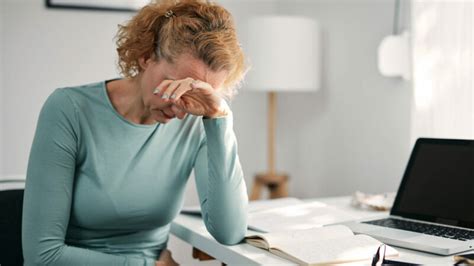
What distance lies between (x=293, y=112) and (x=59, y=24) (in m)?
1.17

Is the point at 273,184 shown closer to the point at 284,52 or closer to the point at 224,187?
the point at 284,52

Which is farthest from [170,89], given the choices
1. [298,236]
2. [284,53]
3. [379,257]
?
[284,53]

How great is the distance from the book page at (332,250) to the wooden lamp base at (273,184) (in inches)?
63.1

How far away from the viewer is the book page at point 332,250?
1.15 m

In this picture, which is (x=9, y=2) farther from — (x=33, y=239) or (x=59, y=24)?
(x=33, y=239)

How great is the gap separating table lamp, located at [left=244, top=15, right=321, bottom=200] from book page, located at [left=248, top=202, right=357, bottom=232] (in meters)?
0.99

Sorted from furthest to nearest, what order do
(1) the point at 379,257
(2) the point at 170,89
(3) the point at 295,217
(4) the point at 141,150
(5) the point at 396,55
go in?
(5) the point at 396,55 < (3) the point at 295,217 < (4) the point at 141,150 < (2) the point at 170,89 < (1) the point at 379,257

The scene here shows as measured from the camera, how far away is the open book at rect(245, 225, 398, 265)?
1.16 metres

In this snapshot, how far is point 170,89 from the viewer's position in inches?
48.3

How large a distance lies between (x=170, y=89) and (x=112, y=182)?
0.29 meters

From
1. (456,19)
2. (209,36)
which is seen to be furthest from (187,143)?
(456,19)

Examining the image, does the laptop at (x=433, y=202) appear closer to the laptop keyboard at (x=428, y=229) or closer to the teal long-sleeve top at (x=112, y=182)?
the laptop keyboard at (x=428, y=229)

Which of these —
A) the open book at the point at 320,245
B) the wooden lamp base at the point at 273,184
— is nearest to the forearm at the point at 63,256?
the open book at the point at 320,245

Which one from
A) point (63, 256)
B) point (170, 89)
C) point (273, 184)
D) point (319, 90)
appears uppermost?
point (170, 89)
